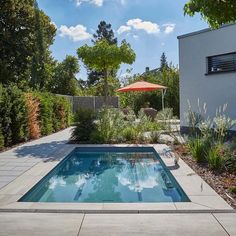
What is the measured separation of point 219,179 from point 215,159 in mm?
840

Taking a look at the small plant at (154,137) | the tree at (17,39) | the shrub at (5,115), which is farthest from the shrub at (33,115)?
the tree at (17,39)

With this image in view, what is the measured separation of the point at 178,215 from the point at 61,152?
20.9 ft

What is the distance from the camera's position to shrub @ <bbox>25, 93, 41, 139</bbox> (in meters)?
13.5

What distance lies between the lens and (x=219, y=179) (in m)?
6.99

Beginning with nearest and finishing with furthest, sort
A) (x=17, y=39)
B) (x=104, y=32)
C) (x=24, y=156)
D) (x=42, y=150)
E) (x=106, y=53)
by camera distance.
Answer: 1. (x=24, y=156)
2. (x=42, y=150)
3. (x=106, y=53)
4. (x=17, y=39)
5. (x=104, y=32)

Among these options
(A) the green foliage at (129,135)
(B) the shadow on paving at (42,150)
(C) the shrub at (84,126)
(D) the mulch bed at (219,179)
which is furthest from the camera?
(C) the shrub at (84,126)

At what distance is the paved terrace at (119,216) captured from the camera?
4.28 metres

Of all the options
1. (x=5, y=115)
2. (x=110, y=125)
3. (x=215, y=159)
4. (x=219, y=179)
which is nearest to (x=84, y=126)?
(x=110, y=125)

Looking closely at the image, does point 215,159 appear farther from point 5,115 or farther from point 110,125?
point 5,115

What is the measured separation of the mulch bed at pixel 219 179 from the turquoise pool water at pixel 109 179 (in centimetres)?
61

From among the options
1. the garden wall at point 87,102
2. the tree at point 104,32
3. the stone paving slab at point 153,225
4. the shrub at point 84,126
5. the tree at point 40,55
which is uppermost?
the tree at point 104,32

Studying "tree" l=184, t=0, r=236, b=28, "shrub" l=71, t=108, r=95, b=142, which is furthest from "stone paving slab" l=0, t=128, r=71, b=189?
"tree" l=184, t=0, r=236, b=28

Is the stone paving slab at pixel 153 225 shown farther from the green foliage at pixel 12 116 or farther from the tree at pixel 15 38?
the tree at pixel 15 38

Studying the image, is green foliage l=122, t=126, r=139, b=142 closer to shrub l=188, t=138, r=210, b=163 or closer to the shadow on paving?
the shadow on paving
